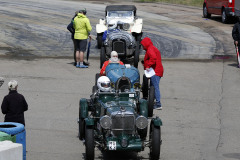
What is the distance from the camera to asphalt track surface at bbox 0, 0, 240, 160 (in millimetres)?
11195

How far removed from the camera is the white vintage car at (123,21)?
20438 mm

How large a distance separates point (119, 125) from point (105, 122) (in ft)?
0.95

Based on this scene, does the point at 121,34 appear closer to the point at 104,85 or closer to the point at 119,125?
the point at 104,85

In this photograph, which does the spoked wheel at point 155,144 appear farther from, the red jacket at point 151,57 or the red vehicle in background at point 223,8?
the red vehicle in background at point 223,8

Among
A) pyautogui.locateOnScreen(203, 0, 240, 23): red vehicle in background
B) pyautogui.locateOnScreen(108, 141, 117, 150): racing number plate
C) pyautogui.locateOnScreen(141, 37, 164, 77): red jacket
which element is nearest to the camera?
pyautogui.locateOnScreen(108, 141, 117, 150): racing number plate

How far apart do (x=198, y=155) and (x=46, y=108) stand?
466cm

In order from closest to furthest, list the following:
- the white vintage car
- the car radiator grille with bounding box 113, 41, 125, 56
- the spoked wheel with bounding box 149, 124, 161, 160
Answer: the spoked wheel with bounding box 149, 124, 161, 160, the car radiator grille with bounding box 113, 41, 125, 56, the white vintage car

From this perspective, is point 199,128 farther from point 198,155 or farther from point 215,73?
point 215,73

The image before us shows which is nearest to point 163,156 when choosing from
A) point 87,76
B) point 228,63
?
point 87,76

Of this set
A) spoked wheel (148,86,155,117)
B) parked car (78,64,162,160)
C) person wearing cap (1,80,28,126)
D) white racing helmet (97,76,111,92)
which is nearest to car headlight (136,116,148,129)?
parked car (78,64,162,160)

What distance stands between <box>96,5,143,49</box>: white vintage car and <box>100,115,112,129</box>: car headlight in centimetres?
1043

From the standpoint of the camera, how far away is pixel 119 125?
10.0 metres

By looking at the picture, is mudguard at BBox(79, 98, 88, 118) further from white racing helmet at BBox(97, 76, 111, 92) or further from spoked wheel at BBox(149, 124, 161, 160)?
spoked wheel at BBox(149, 124, 161, 160)

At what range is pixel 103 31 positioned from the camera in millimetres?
21047
